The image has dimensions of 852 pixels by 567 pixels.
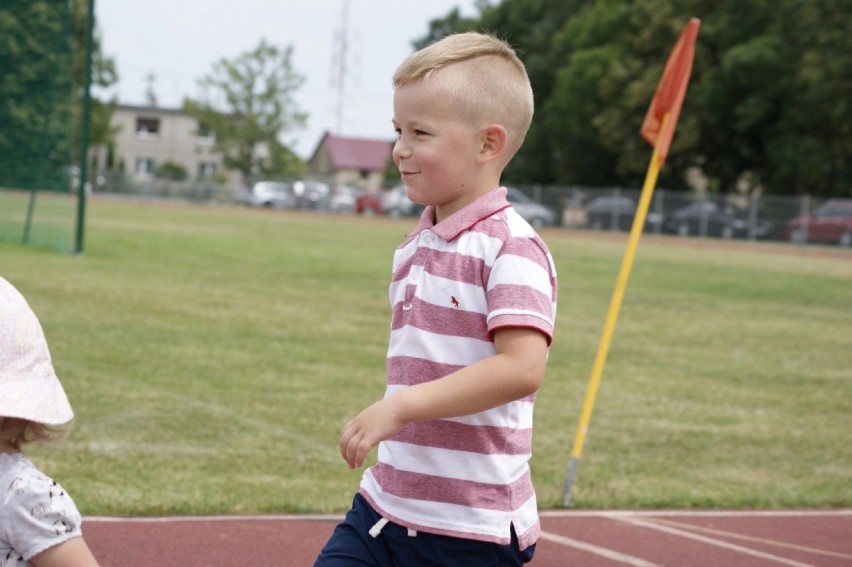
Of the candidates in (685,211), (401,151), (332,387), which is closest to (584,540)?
(401,151)

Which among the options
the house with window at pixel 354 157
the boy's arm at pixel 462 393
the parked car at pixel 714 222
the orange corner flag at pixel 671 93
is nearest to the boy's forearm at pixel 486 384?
the boy's arm at pixel 462 393

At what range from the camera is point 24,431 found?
9.03ft

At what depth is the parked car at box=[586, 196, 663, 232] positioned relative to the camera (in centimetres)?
5734

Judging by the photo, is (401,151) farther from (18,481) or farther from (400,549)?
(18,481)

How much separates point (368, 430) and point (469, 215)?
0.61 metres

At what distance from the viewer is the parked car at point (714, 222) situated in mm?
53594

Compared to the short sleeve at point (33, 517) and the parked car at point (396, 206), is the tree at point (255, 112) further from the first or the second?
the short sleeve at point (33, 517)

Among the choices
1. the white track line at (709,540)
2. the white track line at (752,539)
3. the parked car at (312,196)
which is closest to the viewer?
the white track line at (709,540)

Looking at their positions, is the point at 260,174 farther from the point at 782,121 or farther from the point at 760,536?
the point at 760,536

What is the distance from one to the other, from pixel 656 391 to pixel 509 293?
28.5ft

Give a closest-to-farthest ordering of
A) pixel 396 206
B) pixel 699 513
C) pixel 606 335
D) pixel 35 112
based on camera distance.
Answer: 1. pixel 606 335
2. pixel 699 513
3. pixel 35 112
4. pixel 396 206

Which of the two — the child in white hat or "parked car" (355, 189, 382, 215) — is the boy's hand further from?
"parked car" (355, 189, 382, 215)

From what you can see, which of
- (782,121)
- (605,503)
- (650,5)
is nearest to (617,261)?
(605,503)

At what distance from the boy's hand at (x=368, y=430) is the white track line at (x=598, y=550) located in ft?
10.8
